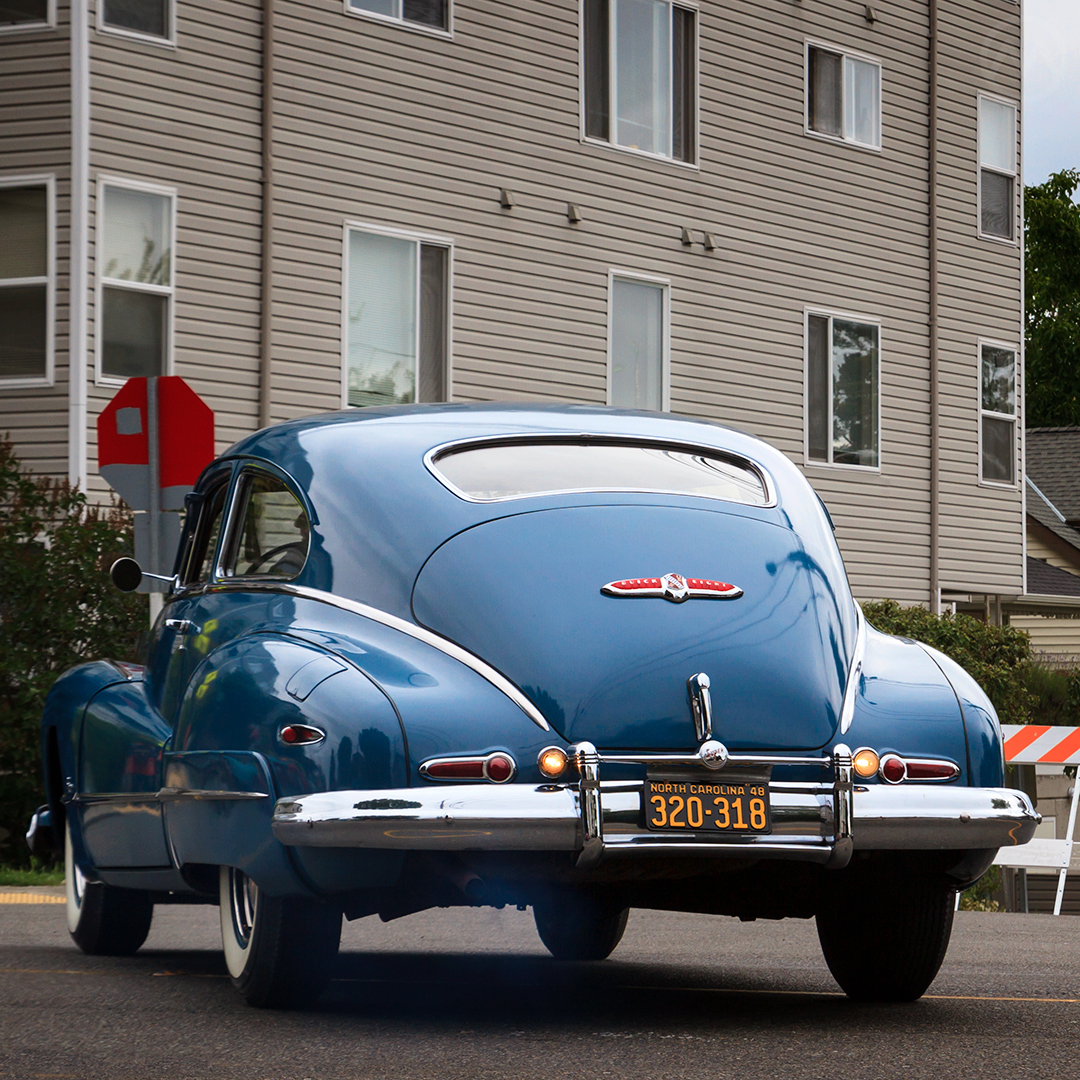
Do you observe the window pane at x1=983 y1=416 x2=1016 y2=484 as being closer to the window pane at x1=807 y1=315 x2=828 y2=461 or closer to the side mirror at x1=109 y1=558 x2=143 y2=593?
the window pane at x1=807 y1=315 x2=828 y2=461

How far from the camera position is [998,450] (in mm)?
24641

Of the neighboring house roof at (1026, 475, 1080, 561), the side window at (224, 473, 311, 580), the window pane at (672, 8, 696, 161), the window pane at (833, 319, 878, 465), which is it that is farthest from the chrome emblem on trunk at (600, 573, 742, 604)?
the neighboring house roof at (1026, 475, 1080, 561)

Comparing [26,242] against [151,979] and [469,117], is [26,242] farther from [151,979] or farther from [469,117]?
[151,979]

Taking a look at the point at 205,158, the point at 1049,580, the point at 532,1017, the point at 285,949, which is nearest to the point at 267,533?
the point at 285,949

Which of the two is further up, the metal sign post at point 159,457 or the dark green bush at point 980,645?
the metal sign post at point 159,457

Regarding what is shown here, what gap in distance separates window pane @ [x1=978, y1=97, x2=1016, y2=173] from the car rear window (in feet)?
62.2

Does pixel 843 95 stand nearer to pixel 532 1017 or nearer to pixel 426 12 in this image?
pixel 426 12

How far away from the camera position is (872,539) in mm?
22312

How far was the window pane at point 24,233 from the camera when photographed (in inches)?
623

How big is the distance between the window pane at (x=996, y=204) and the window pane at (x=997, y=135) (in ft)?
0.46

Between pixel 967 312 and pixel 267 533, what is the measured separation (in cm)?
1851

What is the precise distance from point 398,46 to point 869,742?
44.2ft

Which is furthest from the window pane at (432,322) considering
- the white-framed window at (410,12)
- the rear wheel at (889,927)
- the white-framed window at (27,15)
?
the rear wheel at (889,927)

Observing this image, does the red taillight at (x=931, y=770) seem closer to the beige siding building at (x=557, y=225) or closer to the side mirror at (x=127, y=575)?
the side mirror at (x=127, y=575)
